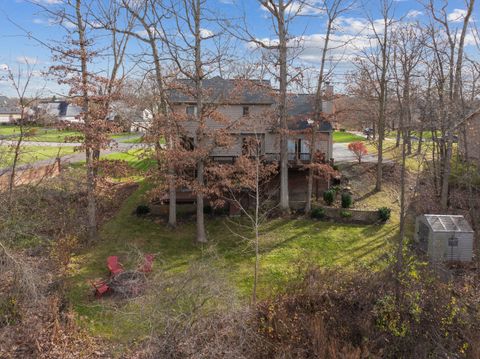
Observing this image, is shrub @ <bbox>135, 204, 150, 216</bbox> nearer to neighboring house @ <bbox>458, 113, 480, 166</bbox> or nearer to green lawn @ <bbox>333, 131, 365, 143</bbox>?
neighboring house @ <bbox>458, 113, 480, 166</bbox>

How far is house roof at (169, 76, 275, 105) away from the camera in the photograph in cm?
1638

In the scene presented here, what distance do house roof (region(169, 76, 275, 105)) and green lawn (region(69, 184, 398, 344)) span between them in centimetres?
633

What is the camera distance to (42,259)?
1341 centimetres

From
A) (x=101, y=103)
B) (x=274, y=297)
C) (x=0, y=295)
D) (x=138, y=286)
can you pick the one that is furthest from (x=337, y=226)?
(x=0, y=295)

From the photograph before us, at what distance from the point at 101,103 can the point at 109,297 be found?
824 centimetres

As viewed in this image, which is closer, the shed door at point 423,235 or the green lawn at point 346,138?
the shed door at point 423,235

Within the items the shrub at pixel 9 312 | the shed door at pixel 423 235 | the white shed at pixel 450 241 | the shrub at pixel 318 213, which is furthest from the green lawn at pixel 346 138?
the shrub at pixel 9 312

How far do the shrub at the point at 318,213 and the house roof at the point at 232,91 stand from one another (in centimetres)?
652

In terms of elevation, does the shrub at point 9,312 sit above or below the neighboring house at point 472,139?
below

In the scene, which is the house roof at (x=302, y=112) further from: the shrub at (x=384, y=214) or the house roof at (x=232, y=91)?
the shrub at (x=384, y=214)

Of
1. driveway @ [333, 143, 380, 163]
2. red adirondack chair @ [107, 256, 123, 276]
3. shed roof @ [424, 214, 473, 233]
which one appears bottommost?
red adirondack chair @ [107, 256, 123, 276]

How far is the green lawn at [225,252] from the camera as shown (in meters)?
11.7

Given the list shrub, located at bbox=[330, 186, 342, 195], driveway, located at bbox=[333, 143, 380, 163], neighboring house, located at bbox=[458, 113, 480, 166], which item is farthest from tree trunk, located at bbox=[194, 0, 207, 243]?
driveway, located at bbox=[333, 143, 380, 163]

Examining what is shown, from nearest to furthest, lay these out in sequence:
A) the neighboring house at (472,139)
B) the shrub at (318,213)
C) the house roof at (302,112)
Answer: the shrub at (318,213)
the neighboring house at (472,139)
the house roof at (302,112)
